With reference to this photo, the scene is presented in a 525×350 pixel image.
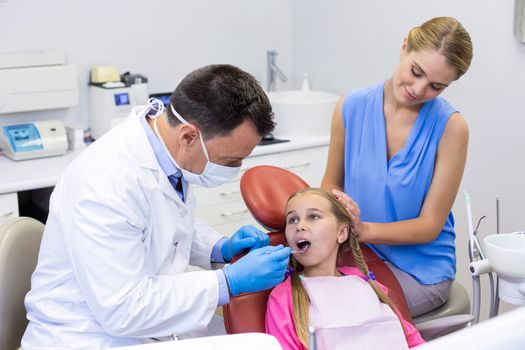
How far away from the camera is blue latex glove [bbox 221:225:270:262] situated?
168 cm

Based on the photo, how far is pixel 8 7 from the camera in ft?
9.11

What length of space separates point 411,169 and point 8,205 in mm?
1392

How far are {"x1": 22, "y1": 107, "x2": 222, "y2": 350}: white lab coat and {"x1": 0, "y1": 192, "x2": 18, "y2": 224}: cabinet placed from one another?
35.6 inches

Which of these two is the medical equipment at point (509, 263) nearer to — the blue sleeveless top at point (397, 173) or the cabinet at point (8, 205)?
the blue sleeveless top at point (397, 173)

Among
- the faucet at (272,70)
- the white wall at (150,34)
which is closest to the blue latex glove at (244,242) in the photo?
the white wall at (150,34)

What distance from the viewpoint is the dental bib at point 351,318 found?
159 centimetres

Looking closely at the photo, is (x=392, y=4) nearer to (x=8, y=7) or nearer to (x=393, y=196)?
(x=393, y=196)

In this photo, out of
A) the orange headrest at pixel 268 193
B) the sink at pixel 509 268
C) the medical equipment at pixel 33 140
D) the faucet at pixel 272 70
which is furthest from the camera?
the faucet at pixel 272 70

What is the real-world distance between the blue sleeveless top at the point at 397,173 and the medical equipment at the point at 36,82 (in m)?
1.36

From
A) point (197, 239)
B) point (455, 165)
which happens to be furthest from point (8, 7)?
point (455, 165)

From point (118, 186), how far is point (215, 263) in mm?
506

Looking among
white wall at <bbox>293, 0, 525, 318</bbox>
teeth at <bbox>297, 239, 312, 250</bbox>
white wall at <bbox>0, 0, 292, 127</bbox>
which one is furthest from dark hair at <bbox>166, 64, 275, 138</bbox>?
white wall at <bbox>0, 0, 292, 127</bbox>

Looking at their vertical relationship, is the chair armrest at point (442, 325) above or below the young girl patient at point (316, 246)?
below

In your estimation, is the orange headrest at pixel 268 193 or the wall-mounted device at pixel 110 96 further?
the wall-mounted device at pixel 110 96
